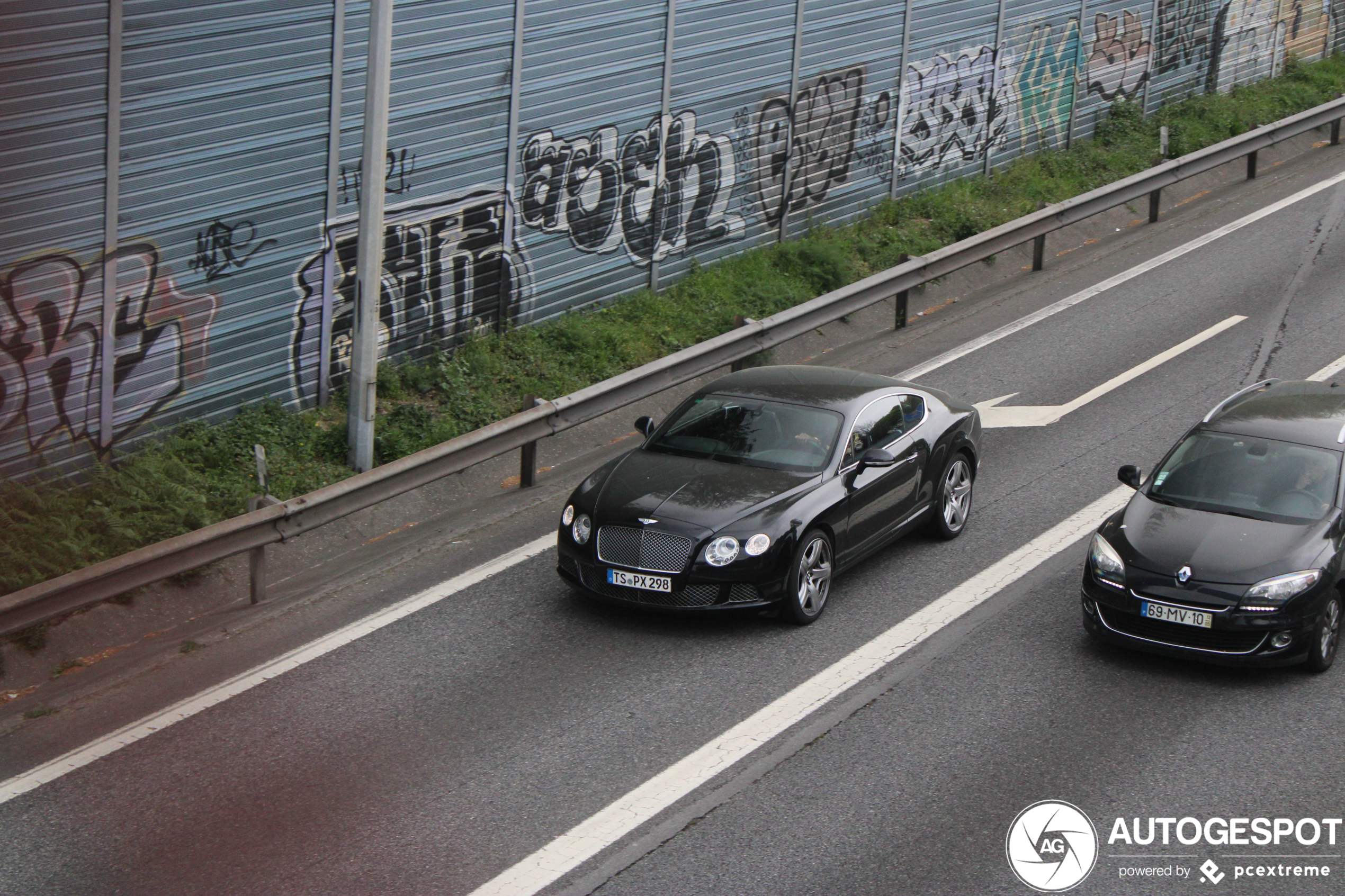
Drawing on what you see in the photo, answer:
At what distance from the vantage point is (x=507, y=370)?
49.1ft

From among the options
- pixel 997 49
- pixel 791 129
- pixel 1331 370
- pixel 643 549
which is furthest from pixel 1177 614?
pixel 997 49

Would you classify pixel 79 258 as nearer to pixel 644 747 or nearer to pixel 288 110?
pixel 288 110

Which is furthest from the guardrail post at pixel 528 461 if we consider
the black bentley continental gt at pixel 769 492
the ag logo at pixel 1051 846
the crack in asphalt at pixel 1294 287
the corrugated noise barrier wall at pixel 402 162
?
the crack in asphalt at pixel 1294 287

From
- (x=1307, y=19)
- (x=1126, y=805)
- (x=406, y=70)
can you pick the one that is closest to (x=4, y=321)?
(x=406, y=70)

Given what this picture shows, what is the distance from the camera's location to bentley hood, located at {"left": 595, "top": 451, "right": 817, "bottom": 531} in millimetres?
10109

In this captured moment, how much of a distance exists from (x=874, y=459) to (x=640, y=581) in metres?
2.00

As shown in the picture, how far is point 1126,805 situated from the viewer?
8.00 meters

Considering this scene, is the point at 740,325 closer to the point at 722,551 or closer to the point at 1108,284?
the point at 1108,284

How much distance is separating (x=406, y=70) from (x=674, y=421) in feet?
15.5

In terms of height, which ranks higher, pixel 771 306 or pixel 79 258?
pixel 79 258

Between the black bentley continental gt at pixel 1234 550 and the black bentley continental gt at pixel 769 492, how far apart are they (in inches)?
63.4

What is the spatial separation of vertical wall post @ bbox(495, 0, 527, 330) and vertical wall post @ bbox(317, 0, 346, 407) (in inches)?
82.5

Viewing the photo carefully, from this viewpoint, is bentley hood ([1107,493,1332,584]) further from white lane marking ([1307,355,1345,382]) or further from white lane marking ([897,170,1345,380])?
→ white lane marking ([1307,355,1345,382])

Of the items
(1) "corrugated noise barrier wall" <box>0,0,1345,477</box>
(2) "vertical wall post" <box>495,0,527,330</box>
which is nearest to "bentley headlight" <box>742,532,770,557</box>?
(1) "corrugated noise barrier wall" <box>0,0,1345,477</box>
